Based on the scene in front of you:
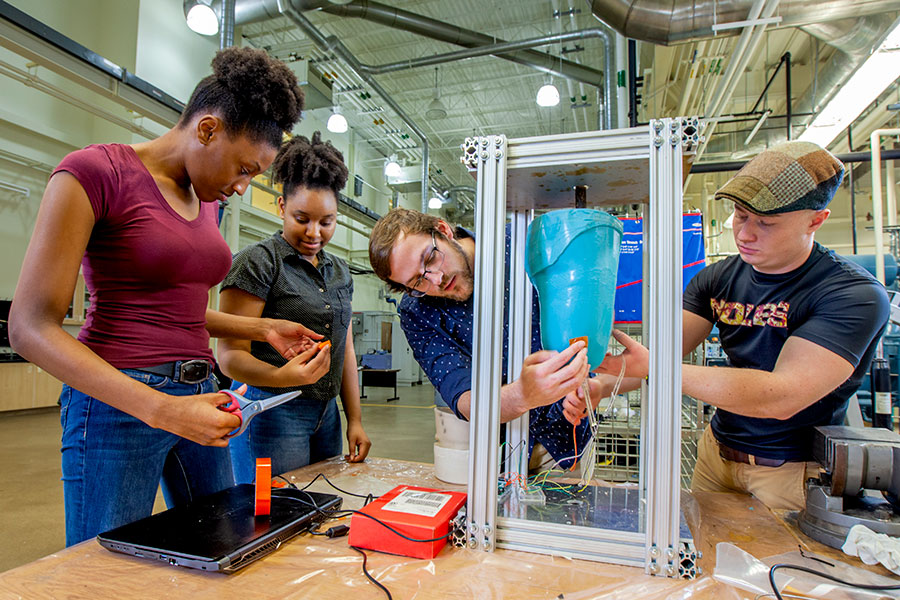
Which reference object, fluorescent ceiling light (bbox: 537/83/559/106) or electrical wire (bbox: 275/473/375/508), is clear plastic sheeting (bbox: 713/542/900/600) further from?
fluorescent ceiling light (bbox: 537/83/559/106)

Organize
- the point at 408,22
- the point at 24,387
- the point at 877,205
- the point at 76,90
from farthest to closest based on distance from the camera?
the point at 76,90, the point at 24,387, the point at 408,22, the point at 877,205

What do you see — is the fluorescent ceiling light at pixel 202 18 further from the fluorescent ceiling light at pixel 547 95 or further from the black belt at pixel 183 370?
the black belt at pixel 183 370

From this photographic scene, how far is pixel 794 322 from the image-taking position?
1015mm

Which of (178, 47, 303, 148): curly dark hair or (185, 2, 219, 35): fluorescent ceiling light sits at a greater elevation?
(185, 2, 219, 35): fluorescent ceiling light

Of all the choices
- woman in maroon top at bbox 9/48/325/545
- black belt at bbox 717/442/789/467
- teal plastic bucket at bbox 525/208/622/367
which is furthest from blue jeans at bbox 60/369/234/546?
black belt at bbox 717/442/789/467

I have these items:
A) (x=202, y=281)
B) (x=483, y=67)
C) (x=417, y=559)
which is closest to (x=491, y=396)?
(x=417, y=559)

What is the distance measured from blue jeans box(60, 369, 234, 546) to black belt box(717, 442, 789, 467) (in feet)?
→ 3.92

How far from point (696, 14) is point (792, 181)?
2.10 meters

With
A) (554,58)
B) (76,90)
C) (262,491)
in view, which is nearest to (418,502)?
(262,491)

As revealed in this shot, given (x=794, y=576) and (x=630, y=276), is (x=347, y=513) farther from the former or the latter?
(x=630, y=276)

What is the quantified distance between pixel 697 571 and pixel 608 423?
1304 millimetres

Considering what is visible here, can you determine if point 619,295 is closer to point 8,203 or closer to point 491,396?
point 491,396

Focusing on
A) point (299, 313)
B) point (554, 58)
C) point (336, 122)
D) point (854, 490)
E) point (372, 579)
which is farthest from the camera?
point (336, 122)

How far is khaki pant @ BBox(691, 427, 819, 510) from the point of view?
3.38ft
